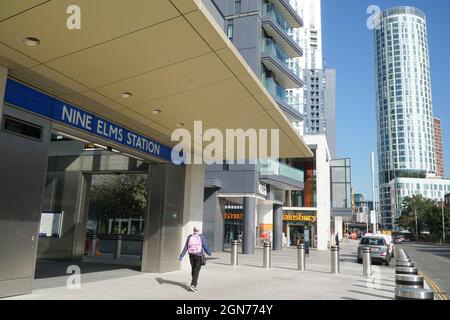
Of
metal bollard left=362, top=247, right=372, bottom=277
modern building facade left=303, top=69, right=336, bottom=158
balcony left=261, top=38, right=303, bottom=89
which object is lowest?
metal bollard left=362, top=247, right=372, bottom=277

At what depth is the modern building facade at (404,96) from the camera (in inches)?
6786

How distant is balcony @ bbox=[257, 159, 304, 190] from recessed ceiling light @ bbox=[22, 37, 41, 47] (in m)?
22.4

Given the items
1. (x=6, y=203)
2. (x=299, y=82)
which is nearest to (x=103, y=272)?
(x=6, y=203)

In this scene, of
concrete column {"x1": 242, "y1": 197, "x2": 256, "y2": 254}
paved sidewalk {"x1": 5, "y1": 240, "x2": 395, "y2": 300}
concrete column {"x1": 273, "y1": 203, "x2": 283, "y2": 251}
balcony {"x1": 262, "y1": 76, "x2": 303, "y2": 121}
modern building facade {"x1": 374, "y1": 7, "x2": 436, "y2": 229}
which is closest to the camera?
paved sidewalk {"x1": 5, "y1": 240, "x2": 395, "y2": 300}

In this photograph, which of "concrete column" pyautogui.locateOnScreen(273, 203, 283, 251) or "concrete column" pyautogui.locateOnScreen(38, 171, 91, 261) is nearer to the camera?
"concrete column" pyautogui.locateOnScreen(38, 171, 91, 261)

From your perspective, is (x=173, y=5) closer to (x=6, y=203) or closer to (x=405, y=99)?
(x=6, y=203)

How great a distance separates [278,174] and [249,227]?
4.85m

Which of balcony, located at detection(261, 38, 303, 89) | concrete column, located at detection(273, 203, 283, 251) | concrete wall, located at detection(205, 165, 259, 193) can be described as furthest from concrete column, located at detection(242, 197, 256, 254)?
balcony, located at detection(261, 38, 303, 89)

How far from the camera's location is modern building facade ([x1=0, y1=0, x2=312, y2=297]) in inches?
257

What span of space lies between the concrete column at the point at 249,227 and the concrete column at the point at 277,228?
601cm

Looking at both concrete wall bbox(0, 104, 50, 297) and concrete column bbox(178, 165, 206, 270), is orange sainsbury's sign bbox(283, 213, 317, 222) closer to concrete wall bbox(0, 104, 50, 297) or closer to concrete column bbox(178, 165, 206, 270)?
concrete column bbox(178, 165, 206, 270)

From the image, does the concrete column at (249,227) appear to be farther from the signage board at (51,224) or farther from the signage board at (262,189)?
the signage board at (51,224)

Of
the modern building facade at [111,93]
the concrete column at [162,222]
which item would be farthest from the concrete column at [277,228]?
the modern building facade at [111,93]

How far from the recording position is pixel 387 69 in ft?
575
